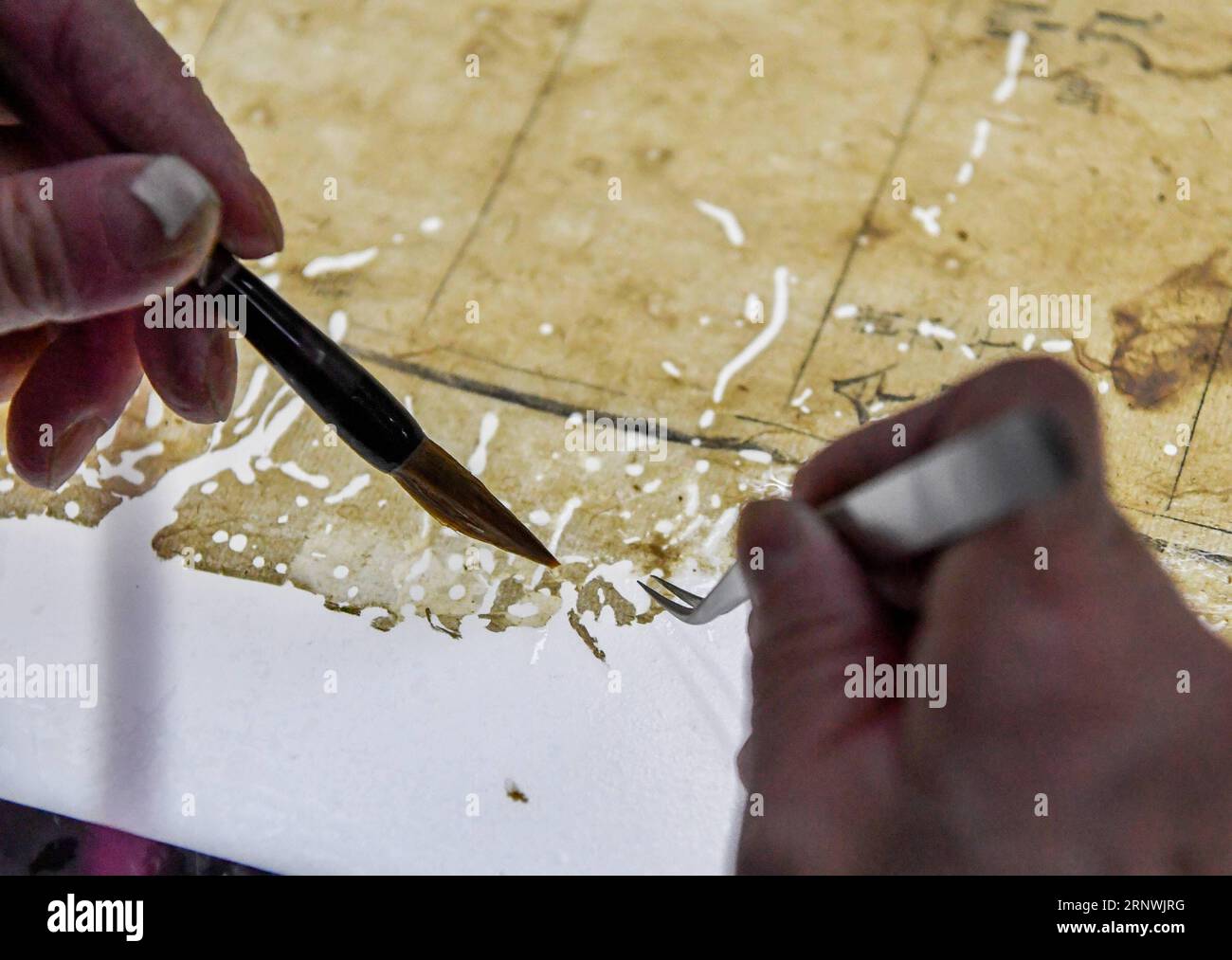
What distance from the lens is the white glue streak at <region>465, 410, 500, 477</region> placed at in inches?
49.8

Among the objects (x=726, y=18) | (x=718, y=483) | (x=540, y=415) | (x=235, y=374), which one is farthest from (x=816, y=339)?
(x=235, y=374)

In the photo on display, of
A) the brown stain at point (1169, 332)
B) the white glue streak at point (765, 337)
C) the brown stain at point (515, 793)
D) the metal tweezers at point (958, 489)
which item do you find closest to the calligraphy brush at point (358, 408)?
the brown stain at point (515, 793)

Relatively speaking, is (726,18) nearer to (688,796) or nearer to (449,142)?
(449,142)

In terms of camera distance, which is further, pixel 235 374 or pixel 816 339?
pixel 816 339

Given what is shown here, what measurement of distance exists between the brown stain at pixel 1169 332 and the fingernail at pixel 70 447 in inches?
45.8

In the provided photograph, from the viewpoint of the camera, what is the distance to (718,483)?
4.10 feet

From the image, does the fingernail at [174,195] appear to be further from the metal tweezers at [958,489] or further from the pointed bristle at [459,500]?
the metal tweezers at [958,489]

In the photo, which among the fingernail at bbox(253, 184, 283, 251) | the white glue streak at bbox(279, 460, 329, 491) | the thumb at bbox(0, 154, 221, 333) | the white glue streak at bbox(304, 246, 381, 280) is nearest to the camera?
the thumb at bbox(0, 154, 221, 333)

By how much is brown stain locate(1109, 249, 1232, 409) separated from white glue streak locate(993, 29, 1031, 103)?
0.33 metres

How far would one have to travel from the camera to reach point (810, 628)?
0.65m

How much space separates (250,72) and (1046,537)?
4.49 feet

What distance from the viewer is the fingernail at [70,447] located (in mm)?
1213

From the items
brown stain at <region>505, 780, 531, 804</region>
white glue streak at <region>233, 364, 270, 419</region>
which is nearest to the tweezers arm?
brown stain at <region>505, 780, 531, 804</region>

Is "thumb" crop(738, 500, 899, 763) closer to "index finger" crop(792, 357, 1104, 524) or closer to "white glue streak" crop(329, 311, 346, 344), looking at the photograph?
"index finger" crop(792, 357, 1104, 524)
